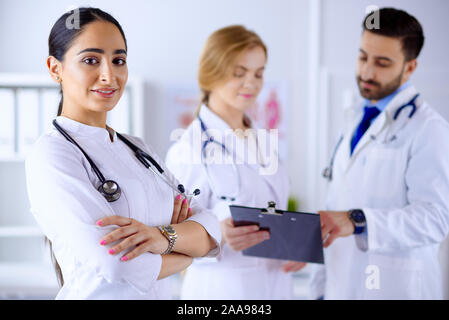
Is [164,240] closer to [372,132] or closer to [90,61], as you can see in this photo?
[90,61]

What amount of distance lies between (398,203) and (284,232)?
1.19ft

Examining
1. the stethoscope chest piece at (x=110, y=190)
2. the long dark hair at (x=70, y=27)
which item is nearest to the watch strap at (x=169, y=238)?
the stethoscope chest piece at (x=110, y=190)

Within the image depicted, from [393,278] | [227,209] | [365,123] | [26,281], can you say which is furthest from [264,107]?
[26,281]

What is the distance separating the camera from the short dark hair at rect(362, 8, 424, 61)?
1312 millimetres

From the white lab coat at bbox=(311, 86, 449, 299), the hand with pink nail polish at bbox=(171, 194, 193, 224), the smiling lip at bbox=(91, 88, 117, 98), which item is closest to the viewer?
the smiling lip at bbox=(91, 88, 117, 98)

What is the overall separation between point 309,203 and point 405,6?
68cm

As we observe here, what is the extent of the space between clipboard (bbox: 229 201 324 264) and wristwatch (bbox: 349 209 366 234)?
13 cm

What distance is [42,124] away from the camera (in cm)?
133

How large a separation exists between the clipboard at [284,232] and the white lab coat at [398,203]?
0.18 m

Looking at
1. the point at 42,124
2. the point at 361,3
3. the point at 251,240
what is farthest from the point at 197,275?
the point at 361,3

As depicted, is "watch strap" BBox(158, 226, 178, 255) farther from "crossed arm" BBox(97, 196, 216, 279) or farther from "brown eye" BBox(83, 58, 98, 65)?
"brown eye" BBox(83, 58, 98, 65)

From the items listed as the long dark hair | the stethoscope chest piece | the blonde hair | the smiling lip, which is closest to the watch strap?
the stethoscope chest piece

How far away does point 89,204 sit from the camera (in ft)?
2.52

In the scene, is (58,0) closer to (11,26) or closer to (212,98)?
(11,26)
